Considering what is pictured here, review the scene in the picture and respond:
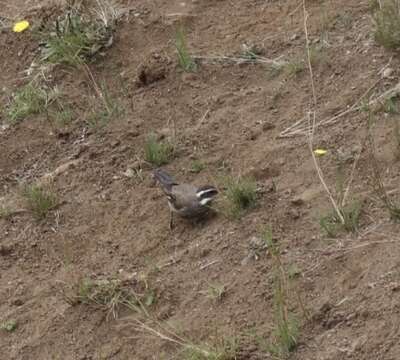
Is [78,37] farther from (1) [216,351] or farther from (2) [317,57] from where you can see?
(1) [216,351]

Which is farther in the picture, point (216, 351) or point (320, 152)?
point (320, 152)

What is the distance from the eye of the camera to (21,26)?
9133 mm

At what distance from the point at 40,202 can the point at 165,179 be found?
2.89 ft

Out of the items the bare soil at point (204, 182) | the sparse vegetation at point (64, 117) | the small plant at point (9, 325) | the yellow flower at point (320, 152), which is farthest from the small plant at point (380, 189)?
the sparse vegetation at point (64, 117)

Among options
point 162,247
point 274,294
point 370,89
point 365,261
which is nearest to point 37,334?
point 162,247

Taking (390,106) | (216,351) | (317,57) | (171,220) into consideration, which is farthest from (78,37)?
(216,351)

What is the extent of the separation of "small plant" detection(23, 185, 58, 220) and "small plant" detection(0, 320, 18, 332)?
0.97 meters

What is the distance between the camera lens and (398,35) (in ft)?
24.6

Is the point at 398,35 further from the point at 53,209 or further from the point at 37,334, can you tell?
the point at 37,334

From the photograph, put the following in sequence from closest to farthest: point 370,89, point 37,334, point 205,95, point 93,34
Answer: point 37,334 < point 370,89 < point 205,95 < point 93,34

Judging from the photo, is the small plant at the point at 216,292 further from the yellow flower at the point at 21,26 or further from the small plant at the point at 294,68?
the yellow flower at the point at 21,26

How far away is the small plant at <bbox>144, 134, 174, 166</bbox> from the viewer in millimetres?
7574

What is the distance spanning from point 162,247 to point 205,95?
146 centimetres

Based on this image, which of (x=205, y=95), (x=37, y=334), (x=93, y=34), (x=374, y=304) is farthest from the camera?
(x=93, y=34)
